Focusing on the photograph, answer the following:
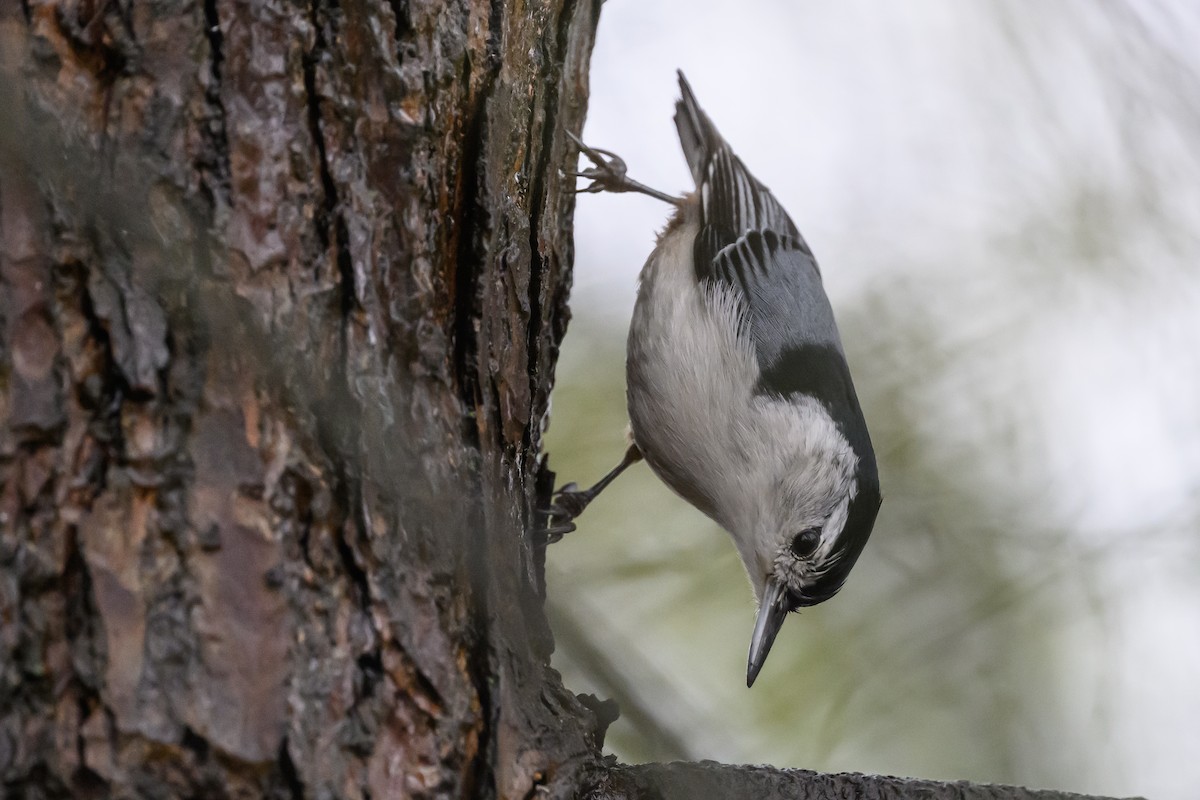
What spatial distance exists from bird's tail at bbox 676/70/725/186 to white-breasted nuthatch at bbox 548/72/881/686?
14.4 inches

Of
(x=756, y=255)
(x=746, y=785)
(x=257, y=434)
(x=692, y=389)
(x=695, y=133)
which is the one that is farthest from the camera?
(x=695, y=133)

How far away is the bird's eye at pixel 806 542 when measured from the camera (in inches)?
94.3

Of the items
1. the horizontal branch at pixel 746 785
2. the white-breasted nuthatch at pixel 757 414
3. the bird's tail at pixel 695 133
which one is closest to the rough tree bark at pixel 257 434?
the horizontal branch at pixel 746 785

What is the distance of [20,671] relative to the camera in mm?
887

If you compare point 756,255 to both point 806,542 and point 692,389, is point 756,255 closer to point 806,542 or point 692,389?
point 692,389

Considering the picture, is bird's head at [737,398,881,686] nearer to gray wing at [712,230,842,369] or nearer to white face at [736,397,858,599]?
white face at [736,397,858,599]

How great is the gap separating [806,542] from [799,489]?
120mm

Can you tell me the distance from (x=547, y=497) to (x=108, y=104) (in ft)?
4.00

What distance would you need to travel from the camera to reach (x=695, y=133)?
3.25m

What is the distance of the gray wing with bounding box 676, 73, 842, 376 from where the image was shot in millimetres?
2561

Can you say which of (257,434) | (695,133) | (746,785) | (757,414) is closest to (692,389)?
(757,414)

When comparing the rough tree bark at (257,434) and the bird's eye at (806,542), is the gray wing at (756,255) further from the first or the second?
the rough tree bark at (257,434)

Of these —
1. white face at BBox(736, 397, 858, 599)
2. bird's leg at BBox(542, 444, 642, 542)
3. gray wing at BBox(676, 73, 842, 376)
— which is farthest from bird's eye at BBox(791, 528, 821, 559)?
bird's leg at BBox(542, 444, 642, 542)

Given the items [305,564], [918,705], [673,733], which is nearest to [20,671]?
[305,564]
